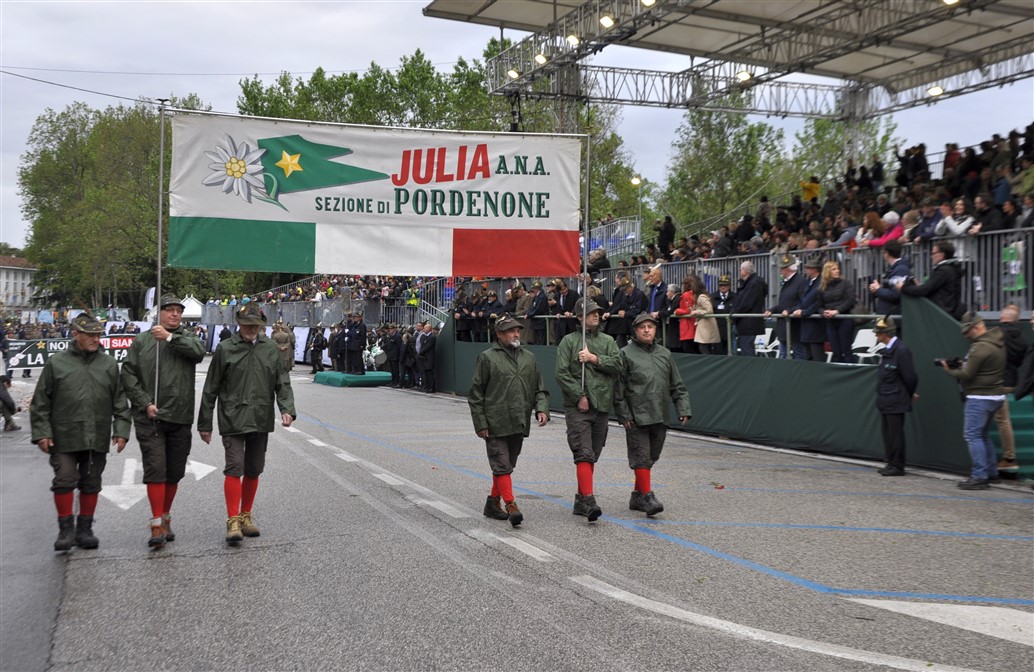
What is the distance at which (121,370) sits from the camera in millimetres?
7898

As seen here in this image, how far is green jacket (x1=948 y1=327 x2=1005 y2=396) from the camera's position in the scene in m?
10.8

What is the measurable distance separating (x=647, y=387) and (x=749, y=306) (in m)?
7.37

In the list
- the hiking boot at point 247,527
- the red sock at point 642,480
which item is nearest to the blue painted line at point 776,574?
the red sock at point 642,480

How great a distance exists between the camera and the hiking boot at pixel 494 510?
8695 mm

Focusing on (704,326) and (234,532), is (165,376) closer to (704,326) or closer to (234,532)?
(234,532)

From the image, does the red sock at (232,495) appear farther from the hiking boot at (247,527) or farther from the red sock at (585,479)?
the red sock at (585,479)

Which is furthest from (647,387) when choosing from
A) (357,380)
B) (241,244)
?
(357,380)

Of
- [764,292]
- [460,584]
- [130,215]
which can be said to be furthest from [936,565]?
[130,215]

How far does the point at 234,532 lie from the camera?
766cm

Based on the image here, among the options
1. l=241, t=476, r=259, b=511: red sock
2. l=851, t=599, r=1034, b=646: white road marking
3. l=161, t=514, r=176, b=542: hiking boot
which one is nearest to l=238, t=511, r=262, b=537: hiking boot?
l=241, t=476, r=259, b=511: red sock

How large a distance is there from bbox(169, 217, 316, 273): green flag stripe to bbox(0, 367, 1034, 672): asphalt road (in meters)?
2.39

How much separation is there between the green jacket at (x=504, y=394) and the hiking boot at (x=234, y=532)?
2.23 metres

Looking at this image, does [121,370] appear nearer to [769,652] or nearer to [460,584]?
[460,584]

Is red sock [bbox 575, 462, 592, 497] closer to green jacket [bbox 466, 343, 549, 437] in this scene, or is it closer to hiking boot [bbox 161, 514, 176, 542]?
green jacket [bbox 466, 343, 549, 437]
